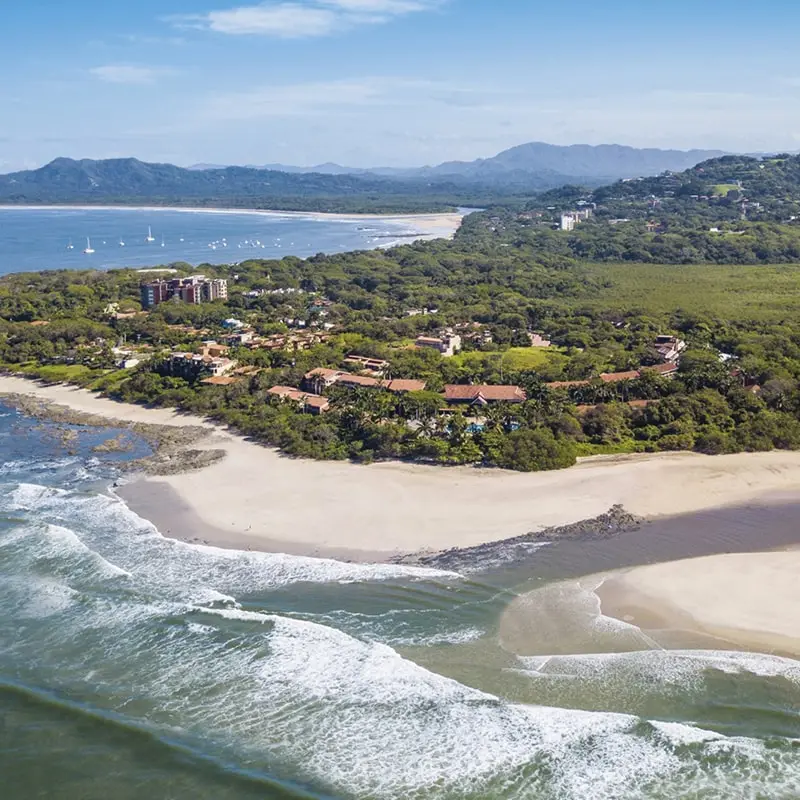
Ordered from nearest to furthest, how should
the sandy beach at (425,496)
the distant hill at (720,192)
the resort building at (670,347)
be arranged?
the sandy beach at (425,496), the resort building at (670,347), the distant hill at (720,192)

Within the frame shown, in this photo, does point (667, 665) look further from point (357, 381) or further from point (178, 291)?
Answer: point (178, 291)

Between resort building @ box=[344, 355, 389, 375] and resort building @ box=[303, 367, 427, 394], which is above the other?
resort building @ box=[344, 355, 389, 375]

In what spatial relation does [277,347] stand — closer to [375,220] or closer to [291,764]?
[291,764]

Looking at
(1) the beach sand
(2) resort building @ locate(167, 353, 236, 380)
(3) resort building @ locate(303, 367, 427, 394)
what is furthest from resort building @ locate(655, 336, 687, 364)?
(2) resort building @ locate(167, 353, 236, 380)

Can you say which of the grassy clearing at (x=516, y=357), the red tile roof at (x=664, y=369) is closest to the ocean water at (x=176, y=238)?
the grassy clearing at (x=516, y=357)

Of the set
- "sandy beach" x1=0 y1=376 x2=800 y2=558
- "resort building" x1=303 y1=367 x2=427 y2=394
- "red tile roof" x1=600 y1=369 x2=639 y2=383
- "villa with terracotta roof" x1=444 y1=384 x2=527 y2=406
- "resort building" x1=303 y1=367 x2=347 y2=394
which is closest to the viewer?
"sandy beach" x1=0 y1=376 x2=800 y2=558

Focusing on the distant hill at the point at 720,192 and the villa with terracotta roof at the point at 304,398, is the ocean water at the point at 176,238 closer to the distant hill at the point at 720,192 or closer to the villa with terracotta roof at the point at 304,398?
the distant hill at the point at 720,192

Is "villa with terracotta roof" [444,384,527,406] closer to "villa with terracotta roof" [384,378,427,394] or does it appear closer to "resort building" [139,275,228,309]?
"villa with terracotta roof" [384,378,427,394]
